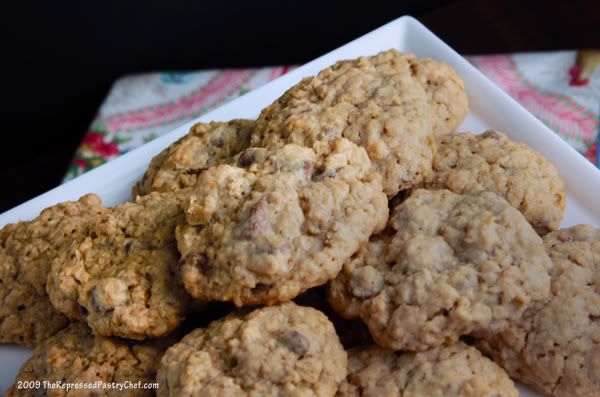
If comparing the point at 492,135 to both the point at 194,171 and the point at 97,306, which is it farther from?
the point at 97,306

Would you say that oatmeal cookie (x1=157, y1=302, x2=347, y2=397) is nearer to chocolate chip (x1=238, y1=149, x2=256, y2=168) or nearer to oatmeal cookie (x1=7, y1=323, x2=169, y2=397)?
oatmeal cookie (x1=7, y1=323, x2=169, y2=397)

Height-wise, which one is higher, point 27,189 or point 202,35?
point 202,35

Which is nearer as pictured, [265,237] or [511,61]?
[265,237]

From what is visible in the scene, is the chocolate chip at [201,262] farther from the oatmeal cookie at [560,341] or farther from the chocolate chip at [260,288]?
the oatmeal cookie at [560,341]

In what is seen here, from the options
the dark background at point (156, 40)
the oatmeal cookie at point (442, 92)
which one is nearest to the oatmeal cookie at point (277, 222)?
the oatmeal cookie at point (442, 92)

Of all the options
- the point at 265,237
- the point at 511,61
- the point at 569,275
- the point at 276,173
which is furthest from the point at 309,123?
the point at 511,61

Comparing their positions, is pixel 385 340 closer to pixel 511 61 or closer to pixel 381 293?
pixel 381 293

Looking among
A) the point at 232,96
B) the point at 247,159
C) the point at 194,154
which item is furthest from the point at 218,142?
the point at 232,96

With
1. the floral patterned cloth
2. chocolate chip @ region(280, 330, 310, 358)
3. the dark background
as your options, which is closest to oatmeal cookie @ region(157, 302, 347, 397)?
chocolate chip @ region(280, 330, 310, 358)
